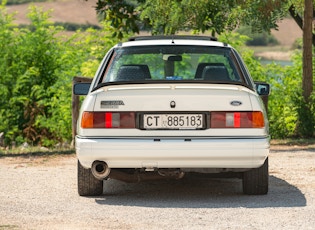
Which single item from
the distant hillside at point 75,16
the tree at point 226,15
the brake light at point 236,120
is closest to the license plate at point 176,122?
the brake light at point 236,120

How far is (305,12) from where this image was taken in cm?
1789

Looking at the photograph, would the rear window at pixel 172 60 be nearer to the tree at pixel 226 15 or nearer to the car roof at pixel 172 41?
the car roof at pixel 172 41

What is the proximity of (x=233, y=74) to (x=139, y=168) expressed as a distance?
151 cm

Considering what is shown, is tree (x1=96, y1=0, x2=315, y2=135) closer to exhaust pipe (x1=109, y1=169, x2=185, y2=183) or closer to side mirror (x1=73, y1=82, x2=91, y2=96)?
side mirror (x1=73, y1=82, x2=91, y2=96)

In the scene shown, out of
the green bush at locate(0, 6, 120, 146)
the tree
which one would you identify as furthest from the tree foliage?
the green bush at locate(0, 6, 120, 146)

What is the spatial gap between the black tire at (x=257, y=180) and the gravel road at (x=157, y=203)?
13cm

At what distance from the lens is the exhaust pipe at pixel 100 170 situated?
30.1ft

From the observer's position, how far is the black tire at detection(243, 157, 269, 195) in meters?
9.71

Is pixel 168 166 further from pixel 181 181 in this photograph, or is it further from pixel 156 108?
pixel 181 181

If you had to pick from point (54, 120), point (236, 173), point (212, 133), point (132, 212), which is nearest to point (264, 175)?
point (236, 173)

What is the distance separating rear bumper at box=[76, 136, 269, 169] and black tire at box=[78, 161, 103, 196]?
2.15 feet

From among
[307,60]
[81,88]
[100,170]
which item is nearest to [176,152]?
[100,170]

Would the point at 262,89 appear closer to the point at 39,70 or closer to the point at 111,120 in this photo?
the point at 111,120

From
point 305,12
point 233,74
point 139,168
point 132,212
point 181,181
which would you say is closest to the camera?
point 132,212
